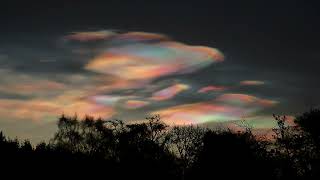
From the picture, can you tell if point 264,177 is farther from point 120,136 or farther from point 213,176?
point 120,136

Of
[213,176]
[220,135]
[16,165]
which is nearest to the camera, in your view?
[16,165]

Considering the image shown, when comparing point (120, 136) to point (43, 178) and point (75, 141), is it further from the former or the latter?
point (43, 178)

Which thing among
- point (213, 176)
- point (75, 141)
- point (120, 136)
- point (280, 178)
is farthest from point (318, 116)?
point (75, 141)

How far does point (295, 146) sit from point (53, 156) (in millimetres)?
43860

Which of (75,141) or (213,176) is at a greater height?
(75,141)

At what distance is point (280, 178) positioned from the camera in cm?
7475

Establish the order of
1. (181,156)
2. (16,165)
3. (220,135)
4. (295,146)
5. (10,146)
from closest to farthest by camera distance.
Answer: (16,165), (10,146), (220,135), (295,146), (181,156)

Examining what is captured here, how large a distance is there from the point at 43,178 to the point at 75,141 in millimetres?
47401

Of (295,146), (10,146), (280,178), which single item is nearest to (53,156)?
(10,146)

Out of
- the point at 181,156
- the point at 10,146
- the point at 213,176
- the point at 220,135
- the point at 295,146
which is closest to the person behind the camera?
the point at 10,146

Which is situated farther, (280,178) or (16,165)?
(280,178)

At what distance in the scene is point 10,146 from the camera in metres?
48.4

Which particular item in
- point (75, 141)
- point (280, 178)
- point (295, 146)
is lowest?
point (280, 178)

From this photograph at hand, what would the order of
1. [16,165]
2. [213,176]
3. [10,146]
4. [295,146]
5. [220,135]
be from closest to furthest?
[16,165]
[10,146]
[213,176]
[220,135]
[295,146]
